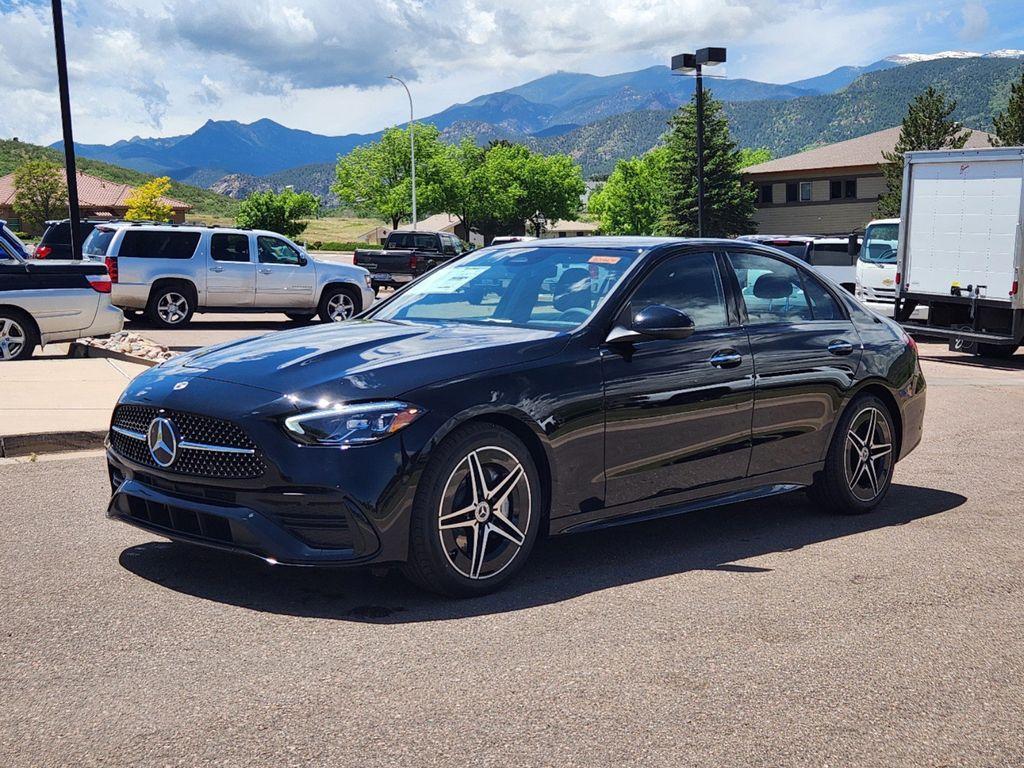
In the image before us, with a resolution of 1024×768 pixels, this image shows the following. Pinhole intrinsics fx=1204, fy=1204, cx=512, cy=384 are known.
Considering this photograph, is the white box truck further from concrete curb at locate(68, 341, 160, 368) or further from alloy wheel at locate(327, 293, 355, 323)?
concrete curb at locate(68, 341, 160, 368)

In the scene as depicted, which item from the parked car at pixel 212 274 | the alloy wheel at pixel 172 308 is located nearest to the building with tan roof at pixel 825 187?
the parked car at pixel 212 274

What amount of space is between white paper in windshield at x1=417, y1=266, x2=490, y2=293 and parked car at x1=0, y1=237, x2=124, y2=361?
9.01m

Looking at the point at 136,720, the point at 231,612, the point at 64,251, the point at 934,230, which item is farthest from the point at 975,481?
the point at 64,251

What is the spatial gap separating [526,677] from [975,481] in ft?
16.8

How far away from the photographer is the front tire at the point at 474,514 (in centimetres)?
496

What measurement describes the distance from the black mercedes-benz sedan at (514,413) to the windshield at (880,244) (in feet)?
53.8

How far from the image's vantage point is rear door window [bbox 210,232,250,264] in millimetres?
22312

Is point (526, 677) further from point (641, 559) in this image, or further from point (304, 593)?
point (641, 559)

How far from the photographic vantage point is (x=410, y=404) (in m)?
4.93

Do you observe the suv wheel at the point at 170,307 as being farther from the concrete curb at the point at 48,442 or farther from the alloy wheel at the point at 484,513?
the alloy wheel at the point at 484,513

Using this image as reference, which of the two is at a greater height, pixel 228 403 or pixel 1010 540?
pixel 228 403

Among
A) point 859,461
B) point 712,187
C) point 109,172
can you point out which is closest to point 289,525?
point 859,461

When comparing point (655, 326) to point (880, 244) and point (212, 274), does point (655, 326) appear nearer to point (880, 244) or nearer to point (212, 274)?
point (212, 274)

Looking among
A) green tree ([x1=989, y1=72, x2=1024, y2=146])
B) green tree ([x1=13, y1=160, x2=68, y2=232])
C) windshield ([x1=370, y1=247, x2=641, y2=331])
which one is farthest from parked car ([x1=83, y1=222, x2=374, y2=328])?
green tree ([x1=13, y1=160, x2=68, y2=232])
